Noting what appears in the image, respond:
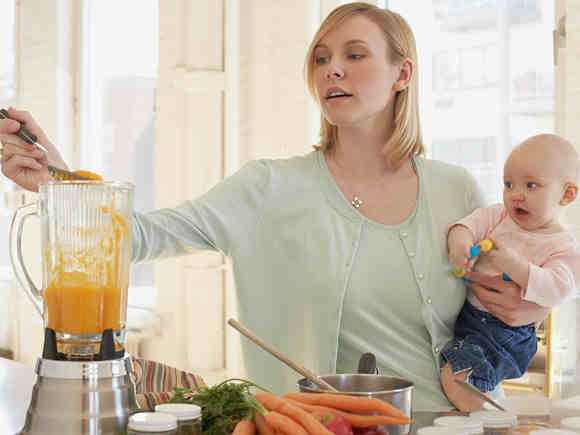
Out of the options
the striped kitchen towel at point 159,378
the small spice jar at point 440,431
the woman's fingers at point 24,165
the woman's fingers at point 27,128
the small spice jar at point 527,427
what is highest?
the woman's fingers at point 27,128

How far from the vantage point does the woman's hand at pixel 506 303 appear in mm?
1827

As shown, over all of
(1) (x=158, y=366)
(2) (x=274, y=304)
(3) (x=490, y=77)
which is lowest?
(1) (x=158, y=366)

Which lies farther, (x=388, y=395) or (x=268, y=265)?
(x=268, y=265)

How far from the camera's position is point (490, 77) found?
351cm

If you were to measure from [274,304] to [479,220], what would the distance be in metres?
0.56

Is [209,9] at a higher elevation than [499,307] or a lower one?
higher

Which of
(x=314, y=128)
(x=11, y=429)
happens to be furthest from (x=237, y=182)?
(x=314, y=128)

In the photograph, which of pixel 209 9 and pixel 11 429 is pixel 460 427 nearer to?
pixel 11 429

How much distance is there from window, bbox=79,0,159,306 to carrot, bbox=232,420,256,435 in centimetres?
380

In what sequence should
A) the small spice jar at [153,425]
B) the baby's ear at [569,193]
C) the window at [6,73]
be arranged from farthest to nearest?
1. the window at [6,73]
2. the baby's ear at [569,193]
3. the small spice jar at [153,425]

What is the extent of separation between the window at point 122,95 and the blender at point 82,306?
366 centimetres

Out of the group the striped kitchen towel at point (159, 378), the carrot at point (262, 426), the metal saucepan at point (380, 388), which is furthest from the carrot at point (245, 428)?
the striped kitchen towel at point (159, 378)

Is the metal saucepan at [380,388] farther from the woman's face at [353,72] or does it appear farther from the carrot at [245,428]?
the woman's face at [353,72]

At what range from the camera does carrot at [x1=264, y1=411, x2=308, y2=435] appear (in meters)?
1.03
